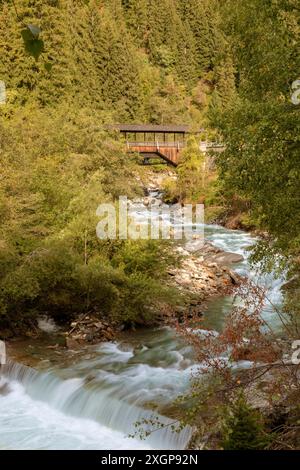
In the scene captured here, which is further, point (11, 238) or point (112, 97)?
point (112, 97)

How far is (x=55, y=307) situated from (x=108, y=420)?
17.1 ft

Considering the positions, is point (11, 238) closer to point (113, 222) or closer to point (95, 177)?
point (113, 222)

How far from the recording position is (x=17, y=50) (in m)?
34.6

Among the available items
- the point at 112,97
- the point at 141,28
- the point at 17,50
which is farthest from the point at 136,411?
the point at 141,28

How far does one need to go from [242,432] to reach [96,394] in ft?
14.8

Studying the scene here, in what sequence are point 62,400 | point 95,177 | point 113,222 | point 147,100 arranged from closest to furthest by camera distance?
point 62,400
point 113,222
point 95,177
point 147,100

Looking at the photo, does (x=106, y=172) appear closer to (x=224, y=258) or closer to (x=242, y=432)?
(x=224, y=258)

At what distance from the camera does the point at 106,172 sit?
23.0 meters

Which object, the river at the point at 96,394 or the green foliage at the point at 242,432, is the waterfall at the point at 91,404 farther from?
the green foliage at the point at 242,432

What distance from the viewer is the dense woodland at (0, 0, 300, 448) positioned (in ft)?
27.0
